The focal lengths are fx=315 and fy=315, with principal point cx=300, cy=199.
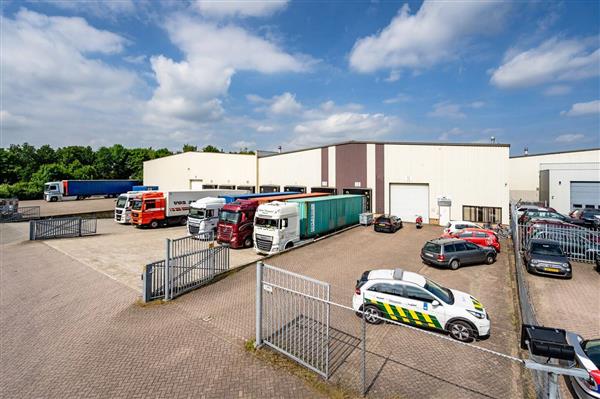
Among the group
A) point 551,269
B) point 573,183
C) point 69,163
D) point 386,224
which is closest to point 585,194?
point 573,183

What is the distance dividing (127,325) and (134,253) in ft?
33.3

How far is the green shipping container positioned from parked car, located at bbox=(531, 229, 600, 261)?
12.5 metres

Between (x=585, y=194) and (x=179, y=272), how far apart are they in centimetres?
4146

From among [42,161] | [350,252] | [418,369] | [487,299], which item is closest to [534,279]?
[487,299]

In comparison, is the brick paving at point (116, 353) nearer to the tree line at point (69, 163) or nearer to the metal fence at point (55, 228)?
the metal fence at point (55, 228)

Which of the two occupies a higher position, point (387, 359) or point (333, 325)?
point (333, 325)

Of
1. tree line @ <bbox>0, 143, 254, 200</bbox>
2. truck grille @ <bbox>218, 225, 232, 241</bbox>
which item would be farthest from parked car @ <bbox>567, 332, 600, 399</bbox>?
tree line @ <bbox>0, 143, 254, 200</bbox>

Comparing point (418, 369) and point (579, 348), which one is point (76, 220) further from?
point (579, 348)

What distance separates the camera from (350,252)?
59.4 feet

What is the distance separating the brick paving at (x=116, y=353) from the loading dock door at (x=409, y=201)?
22.8m

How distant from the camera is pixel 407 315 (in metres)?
8.75

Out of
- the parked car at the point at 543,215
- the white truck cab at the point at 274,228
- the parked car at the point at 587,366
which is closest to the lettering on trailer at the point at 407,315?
the parked car at the point at 587,366

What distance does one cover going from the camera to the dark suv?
48.6ft

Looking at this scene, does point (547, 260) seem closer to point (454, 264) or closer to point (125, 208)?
point (454, 264)
